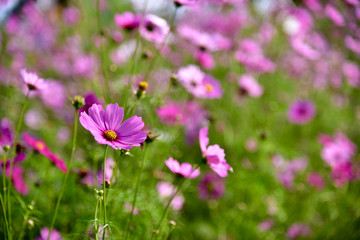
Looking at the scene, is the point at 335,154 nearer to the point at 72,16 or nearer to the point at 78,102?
the point at 78,102

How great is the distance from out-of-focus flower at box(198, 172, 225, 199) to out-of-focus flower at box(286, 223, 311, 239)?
13.0 inches

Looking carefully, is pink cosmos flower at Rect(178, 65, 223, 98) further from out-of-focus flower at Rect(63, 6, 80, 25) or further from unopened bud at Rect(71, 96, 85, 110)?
out-of-focus flower at Rect(63, 6, 80, 25)

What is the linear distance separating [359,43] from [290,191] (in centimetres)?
120

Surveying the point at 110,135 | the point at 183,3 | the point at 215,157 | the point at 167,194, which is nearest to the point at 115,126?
the point at 110,135

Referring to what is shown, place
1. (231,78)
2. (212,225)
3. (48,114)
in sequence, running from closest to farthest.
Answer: (212,225) → (231,78) → (48,114)

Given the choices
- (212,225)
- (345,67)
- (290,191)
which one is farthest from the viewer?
(345,67)

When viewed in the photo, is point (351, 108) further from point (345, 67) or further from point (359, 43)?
point (359, 43)

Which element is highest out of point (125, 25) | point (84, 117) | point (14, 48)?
point (125, 25)

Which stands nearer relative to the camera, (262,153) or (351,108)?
(262,153)

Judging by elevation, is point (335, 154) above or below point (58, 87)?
above

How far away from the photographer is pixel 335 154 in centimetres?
176

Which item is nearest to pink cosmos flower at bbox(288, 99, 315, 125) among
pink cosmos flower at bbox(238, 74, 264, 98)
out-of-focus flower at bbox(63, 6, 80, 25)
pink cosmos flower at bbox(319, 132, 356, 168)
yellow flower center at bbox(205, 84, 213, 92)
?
pink cosmos flower at bbox(319, 132, 356, 168)

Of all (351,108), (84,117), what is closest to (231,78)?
(84,117)

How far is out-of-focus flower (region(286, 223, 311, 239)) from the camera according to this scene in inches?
56.7
